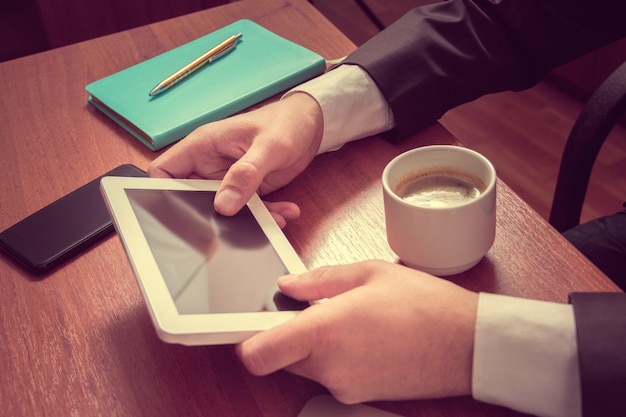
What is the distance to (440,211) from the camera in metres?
0.63

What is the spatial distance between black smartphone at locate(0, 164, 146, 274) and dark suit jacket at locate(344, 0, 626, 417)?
40cm

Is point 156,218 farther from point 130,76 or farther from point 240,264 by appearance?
point 130,76

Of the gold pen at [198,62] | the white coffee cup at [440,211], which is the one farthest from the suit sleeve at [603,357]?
the gold pen at [198,62]

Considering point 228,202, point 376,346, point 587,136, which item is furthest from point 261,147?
point 587,136

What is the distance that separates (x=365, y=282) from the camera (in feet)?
2.08

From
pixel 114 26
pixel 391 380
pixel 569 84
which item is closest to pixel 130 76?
pixel 391 380

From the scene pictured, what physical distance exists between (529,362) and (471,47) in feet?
1.75

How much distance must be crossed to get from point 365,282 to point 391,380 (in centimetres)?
10

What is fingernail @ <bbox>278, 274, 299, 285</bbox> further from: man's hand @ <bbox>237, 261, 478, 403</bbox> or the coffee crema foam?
the coffee crema foam

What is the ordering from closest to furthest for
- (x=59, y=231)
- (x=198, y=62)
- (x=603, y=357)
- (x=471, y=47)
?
(x=603, y=357) < (x=59, y=231) < (x=471, y=47) < (x=198, y=62)

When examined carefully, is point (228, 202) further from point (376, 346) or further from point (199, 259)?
point (376, 346)

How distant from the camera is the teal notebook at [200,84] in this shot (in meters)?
0.97

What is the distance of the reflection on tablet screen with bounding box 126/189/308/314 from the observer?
605 mm

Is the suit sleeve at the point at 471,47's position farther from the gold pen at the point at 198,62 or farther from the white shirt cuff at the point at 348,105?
the gold pen at the point at 198,62
